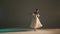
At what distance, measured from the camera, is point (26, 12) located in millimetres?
1197

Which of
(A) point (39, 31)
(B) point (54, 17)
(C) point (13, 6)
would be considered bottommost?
(A) point (39, 31)

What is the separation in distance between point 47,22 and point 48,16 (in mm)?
55

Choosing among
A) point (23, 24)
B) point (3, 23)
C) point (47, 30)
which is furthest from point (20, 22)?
point (47, 30)

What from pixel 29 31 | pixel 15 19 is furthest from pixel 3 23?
pixel 29 31

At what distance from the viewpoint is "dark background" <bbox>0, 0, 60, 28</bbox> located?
118cm

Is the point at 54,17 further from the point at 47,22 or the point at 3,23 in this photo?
the point at 3,23

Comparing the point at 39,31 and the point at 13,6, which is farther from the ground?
the point at 13,6

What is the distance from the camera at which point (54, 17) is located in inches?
47.3

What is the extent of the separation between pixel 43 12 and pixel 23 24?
0.68 feet

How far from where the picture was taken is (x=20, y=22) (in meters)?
1.19

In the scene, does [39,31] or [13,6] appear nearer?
[39,31]

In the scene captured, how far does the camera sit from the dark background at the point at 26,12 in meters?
1.18

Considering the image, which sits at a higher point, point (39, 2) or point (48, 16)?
point (39, 2)

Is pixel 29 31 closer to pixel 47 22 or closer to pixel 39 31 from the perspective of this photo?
pixel 39 31
